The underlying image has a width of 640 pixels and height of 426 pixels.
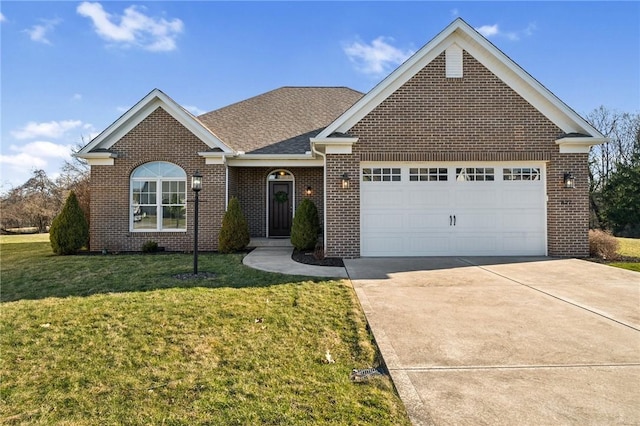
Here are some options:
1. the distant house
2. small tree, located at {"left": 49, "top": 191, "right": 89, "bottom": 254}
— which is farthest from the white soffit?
small tree, located at {"left": 49, "top": 191, "right": 89, "bottom": 254}

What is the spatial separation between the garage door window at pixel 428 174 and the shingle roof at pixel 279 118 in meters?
4.37

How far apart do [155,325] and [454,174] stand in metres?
8.46

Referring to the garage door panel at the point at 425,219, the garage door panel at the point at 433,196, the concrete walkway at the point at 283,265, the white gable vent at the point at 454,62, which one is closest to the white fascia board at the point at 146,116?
the concrete walkway at the point at 283,265

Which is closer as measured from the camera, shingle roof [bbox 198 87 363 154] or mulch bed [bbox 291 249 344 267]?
mulch bed [bbox 291 249 344 267]

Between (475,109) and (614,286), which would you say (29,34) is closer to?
(475,109)

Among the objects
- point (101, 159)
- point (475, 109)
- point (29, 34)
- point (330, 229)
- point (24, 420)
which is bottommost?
point (24, 420)

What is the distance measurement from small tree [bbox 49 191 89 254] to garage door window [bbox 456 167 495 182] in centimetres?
1206

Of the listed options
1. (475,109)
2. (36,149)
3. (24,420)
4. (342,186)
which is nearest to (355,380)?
(24,420)

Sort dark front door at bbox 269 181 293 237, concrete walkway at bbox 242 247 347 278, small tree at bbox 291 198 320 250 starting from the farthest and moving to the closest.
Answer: dark front door at bbox 269 181 293 237
small tree at bbox 291 198 320 250
concrete walkway at bbox 242 247 347 278

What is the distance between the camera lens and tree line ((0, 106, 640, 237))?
82.8 ft

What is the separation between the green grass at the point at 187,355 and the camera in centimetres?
254

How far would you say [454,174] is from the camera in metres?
9.68

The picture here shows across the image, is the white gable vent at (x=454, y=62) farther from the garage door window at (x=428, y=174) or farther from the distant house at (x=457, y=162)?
the garage door window at (x=428, y=174)

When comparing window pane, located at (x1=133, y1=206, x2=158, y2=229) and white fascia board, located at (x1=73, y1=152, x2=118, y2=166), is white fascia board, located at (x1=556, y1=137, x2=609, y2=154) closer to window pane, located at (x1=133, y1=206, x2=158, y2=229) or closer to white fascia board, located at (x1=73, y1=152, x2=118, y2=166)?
window pane, located at (x1=133, y1=206, x2=158, y2=229)
